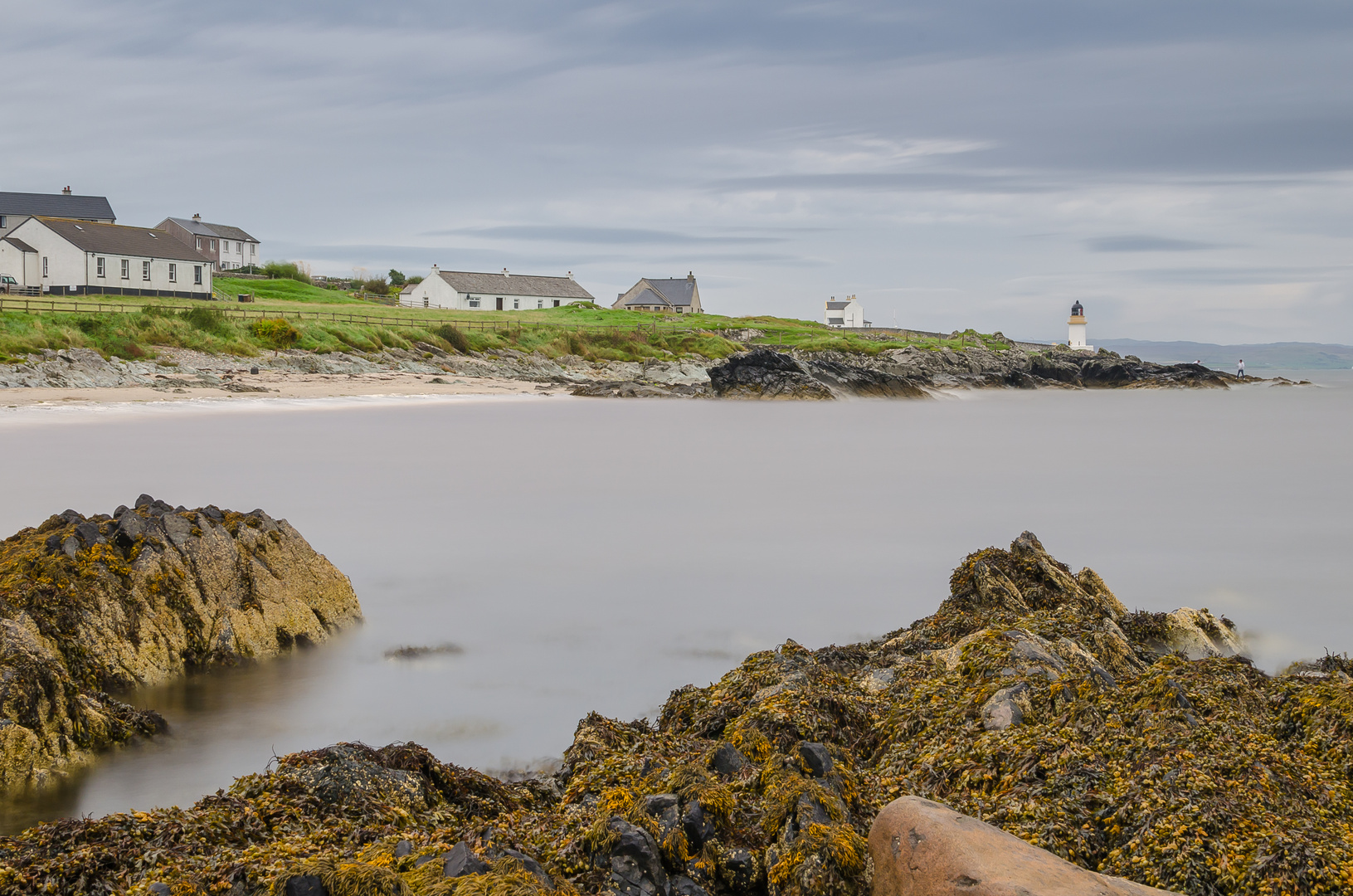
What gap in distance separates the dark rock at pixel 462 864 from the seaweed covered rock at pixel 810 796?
13mm

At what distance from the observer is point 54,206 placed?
7381cm

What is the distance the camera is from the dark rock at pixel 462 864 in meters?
3.23

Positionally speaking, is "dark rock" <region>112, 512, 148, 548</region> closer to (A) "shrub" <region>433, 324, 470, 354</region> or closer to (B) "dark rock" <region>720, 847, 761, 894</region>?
(B) "dark rock" <region>720, 847, 761, 894</region>

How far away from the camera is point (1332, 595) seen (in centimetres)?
1064

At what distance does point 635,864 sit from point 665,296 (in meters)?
96.7

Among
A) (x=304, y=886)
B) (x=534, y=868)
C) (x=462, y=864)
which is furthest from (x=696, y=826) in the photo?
(x=304, y=886)

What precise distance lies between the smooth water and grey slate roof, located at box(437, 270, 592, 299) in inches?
2296

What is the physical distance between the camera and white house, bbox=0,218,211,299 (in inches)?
2206

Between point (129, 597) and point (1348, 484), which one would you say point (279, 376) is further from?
point (1348, 484)

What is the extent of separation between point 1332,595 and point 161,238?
69.3 m

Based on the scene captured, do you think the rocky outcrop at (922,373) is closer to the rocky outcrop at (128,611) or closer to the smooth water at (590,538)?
the smooth water at (590,538)

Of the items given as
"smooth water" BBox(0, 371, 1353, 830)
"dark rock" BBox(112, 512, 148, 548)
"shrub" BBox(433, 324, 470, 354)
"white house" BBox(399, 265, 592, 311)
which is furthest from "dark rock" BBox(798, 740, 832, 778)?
"white house" BBox(399, 265, 592, 311)


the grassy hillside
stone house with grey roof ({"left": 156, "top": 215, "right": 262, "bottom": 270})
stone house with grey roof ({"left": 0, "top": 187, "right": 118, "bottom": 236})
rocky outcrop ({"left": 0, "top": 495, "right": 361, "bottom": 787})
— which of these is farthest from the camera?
stone house with grey roof ({"left": 156, "top": 215, "right": 262, "bottom": 270})

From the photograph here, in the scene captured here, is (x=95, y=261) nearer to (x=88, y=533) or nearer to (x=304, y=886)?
(x=88, y=533)
